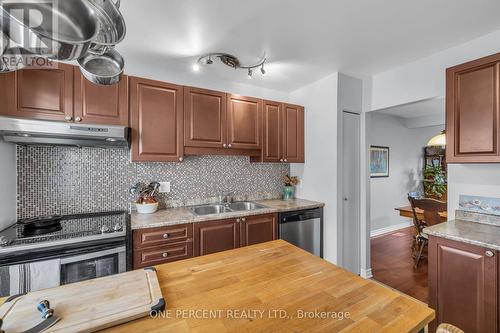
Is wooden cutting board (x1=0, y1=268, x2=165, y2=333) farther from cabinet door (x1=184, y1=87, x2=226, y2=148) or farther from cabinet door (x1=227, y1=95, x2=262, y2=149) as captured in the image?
cabinet door (x1=227, y1=95, x2=262, y2=149)

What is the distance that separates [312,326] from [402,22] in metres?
2.13

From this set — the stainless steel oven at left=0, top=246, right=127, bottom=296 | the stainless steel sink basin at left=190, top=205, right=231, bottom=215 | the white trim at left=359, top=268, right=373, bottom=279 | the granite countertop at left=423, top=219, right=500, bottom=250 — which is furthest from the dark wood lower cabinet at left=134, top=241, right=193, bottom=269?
the white trim at left=359, top=268, right=373, bottom=279

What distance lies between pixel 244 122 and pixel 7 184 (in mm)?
2161

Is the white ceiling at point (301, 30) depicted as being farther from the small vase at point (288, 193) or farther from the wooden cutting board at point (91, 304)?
the wooden cutting board at point (91, 304)

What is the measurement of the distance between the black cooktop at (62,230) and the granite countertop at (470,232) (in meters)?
2.41

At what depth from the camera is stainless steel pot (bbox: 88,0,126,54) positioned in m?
0.74

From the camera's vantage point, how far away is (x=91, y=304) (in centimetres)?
79

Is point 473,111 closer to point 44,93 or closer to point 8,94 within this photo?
point 44,93

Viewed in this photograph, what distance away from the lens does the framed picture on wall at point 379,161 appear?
174 inches

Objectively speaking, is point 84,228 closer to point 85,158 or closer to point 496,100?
point 85,158

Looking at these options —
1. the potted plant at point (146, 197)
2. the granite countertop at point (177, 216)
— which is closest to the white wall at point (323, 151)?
the granite countertop at point (177, 216)

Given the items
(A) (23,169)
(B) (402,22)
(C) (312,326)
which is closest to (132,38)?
(A) (23,169)

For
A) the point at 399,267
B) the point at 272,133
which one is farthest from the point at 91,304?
the point at 399,267

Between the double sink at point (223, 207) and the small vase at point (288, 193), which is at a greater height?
the small vase at point (288, 193)
